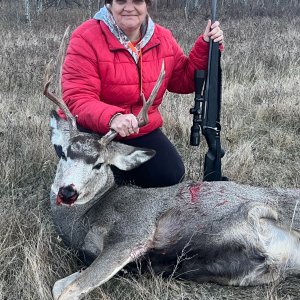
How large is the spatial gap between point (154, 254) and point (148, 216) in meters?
0.23

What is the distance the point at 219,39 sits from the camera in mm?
3852

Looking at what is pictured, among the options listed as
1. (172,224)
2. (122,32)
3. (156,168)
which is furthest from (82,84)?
(172,224)

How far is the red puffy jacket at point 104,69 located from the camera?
11.5 feet

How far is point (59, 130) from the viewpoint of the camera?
10.8 ft

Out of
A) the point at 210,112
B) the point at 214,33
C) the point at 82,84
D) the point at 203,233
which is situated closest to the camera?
the point at 203,233

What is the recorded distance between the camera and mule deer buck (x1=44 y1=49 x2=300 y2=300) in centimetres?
287

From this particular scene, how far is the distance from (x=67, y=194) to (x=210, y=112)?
5.05 ft

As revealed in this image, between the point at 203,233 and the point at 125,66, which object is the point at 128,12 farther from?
the point at 203,233

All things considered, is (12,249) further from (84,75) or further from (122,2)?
(122,2)

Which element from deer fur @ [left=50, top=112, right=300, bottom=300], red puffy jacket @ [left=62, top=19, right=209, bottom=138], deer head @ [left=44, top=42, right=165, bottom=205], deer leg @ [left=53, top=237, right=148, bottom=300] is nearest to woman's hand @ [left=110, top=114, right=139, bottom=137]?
deer head @ [left=44, top=42, right=165, bottom=205]

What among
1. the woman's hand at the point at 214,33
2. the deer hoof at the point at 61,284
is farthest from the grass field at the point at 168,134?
the woman's hand at the point at 214,33

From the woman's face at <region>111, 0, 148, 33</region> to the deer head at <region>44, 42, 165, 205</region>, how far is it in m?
0.80

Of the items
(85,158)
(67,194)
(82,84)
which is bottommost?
(67,194)

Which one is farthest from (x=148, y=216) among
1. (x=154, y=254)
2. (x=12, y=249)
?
(x=12, y=249)
